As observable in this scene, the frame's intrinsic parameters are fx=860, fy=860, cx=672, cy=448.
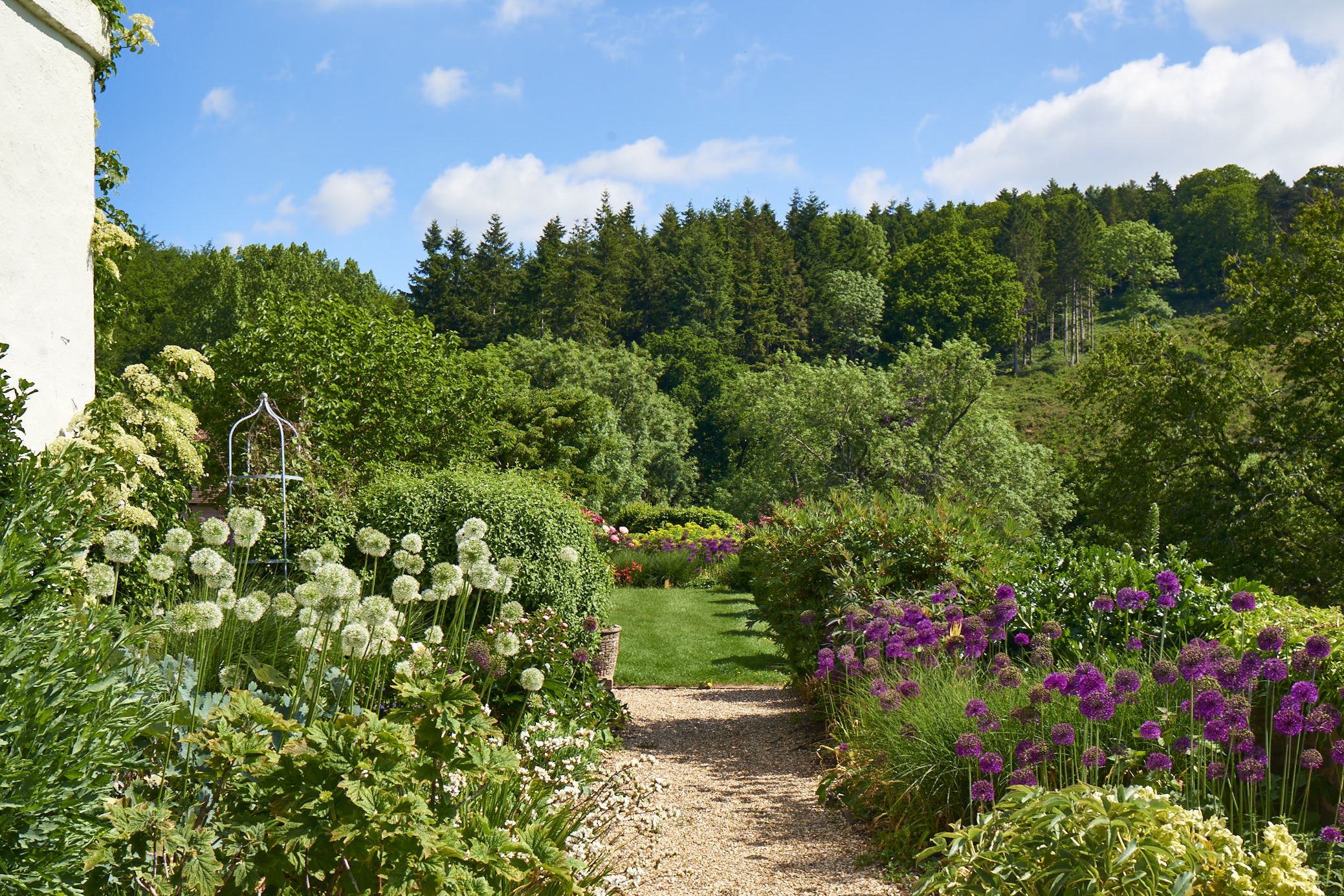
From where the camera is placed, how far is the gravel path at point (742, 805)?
349 cm

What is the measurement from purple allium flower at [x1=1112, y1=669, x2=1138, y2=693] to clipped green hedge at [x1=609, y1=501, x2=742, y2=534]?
17.9 metres

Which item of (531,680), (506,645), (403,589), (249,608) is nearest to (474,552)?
(403,589)

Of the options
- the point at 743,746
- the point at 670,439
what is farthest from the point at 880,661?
the point at 670,439

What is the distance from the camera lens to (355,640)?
259 centimetres

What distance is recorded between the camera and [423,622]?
535cm

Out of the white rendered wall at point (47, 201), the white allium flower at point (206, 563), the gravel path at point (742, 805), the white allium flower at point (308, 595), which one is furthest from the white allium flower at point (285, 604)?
the white rendered wall at point (47, 201)

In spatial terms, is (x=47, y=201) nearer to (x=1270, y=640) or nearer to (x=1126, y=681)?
(x=1126, y=681)

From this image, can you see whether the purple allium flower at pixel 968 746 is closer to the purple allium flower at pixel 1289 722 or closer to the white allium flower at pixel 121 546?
the purple allium flower at pixel 1289 722

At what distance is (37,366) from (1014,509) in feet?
65.5

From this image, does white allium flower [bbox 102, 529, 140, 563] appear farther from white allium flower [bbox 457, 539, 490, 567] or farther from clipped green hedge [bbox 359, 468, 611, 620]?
clipped green hedge [bbox 359, 468, 611, 620]

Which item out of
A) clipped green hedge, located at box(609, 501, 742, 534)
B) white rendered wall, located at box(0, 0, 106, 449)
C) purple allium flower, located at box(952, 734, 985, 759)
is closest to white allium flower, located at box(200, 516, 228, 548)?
white rendered wall, located at box(0, 0, 106, 449)

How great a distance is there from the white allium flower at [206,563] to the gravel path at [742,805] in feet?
6.15

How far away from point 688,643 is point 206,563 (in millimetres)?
7631

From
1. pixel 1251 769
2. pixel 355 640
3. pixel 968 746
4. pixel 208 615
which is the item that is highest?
pixel 208 615
